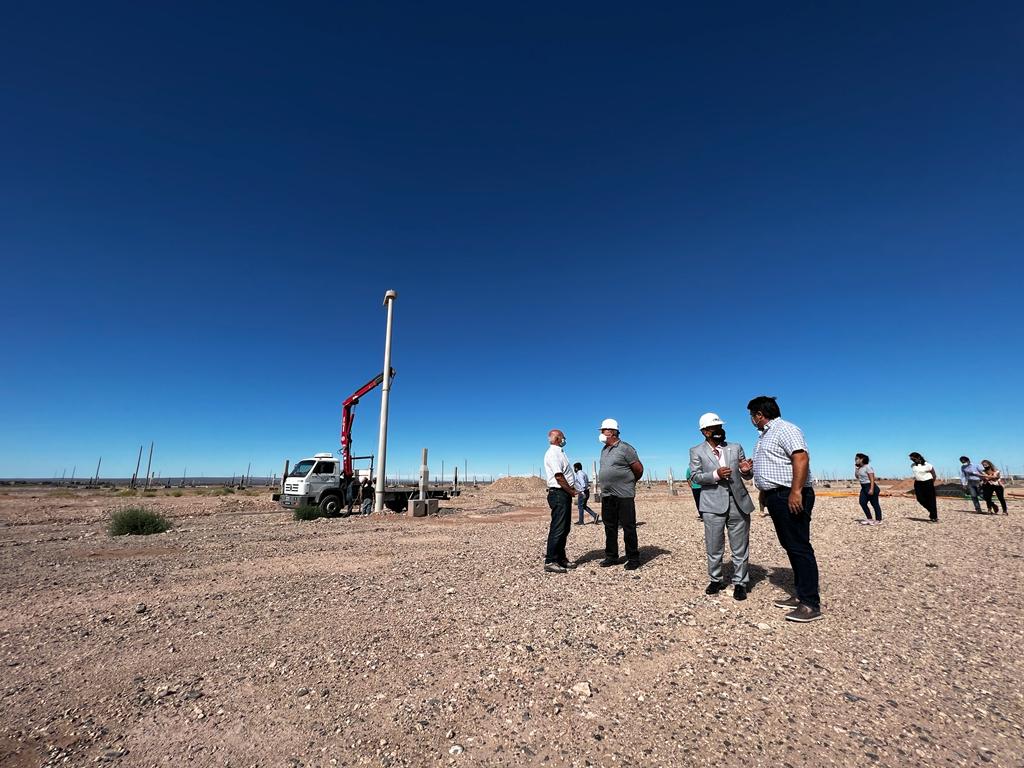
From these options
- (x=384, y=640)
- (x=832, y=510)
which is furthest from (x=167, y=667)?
(x=832, y=510)

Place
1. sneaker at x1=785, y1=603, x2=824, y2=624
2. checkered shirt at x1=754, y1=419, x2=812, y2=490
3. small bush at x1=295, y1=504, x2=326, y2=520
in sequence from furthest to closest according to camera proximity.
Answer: small bush at x1=295, y1=504, x2=326, y2=520 → checkered shirt at x1=754, y1=419, x2=812, y2=490 → sneaker at x1=785, y1=603, x2=824, y2=624

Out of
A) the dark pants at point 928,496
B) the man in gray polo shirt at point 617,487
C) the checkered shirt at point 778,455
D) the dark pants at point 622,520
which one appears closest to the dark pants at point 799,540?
the checkered shirt at point 778,455

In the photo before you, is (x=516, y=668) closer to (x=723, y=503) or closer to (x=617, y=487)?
(x=723, y=503)

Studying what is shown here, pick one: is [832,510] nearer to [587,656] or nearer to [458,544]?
[458,544]

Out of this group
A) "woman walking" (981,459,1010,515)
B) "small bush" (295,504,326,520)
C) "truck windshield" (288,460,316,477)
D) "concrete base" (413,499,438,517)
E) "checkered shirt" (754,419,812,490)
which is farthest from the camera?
"truck windshield" (288,460,316,477)

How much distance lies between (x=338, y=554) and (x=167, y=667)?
17.3 ft

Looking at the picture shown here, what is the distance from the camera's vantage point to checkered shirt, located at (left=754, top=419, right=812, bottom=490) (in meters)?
4.53

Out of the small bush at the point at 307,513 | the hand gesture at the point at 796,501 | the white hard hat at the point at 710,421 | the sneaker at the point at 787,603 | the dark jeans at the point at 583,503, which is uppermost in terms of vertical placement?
the white hard hat at the point at 710,421

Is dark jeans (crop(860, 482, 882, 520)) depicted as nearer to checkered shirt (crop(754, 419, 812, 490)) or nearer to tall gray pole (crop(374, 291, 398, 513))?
checkered shirt (crop(754, 419, 812, 490))

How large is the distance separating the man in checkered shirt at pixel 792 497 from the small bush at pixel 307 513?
17.4 metres

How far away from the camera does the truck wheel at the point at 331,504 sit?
19.8m

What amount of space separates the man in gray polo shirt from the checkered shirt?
180cm

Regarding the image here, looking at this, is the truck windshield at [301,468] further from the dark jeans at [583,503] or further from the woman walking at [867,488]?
the woman walking at [867,488]

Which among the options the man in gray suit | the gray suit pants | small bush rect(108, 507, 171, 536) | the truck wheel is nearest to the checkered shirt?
the man in gray suit
